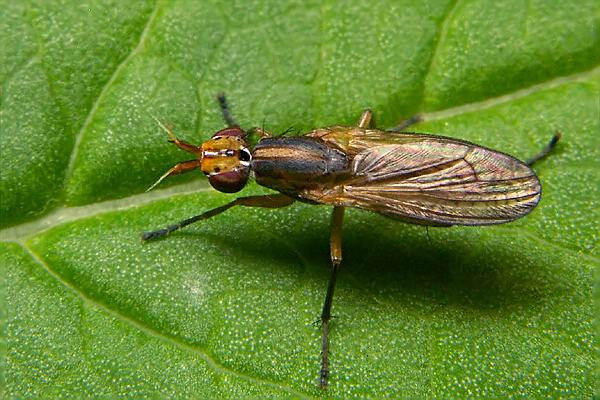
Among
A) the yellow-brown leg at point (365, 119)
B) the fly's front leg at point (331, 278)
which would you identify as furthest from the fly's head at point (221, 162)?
the yellow-brown leg at point (365, 119)

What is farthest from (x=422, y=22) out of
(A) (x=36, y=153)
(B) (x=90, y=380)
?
(B) (x=90, y=380)

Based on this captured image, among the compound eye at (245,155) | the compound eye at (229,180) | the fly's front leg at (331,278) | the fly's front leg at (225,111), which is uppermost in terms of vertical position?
the fly's front leg at (225,111)

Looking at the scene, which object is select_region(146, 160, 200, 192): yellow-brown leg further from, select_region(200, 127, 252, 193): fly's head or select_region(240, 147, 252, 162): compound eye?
select_region(240, 147, 252, 162): compound eye

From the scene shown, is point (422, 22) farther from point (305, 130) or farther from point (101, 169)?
point (101, 169)

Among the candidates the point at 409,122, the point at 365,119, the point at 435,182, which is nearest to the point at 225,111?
the point at 365,119

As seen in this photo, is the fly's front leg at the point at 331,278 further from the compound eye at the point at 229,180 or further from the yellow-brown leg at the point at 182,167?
the yellow-brown leg at the point at 182,167

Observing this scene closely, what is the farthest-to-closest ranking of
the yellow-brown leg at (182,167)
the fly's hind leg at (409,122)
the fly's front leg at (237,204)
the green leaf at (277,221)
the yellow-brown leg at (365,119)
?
the fly's hind leg at (409,122) → the yellow-brown leg at (365,119) → the fly's front leg at (237,204) → the yellow-brown leg at (182,167) → the green leaf at (277,221)

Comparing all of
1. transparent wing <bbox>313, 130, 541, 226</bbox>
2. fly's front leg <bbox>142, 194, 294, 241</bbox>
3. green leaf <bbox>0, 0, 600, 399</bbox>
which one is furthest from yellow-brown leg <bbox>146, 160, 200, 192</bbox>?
transparent wing <bbox>313, 130, 541, 226</bbox>

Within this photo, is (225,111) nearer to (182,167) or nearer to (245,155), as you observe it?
(245,155)
